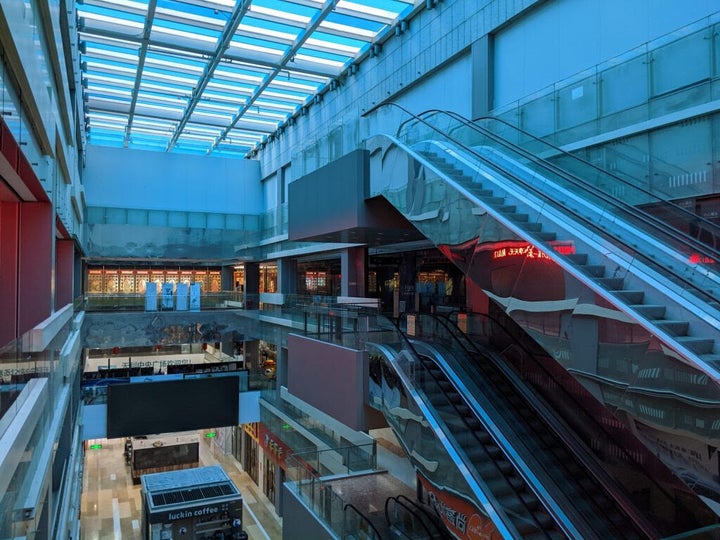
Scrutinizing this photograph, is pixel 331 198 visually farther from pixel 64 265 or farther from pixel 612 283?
pixel 64 265

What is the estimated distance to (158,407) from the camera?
1841 centimetres

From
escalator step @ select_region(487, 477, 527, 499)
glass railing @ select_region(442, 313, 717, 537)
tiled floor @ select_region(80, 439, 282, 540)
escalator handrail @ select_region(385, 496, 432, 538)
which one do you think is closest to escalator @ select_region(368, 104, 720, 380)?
glass railing @ select_region(442, 313, 717, 537)

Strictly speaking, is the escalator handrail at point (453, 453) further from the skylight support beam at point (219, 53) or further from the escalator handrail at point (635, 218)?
the skylight support beam at point (219, 53)

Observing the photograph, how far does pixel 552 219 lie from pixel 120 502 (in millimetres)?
17761

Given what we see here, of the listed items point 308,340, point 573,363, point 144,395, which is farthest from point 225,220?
point 573,363

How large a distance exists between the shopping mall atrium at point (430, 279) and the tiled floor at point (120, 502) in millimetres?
167

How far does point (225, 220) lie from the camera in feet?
96.3

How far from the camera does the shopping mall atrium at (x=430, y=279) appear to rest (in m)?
5.17

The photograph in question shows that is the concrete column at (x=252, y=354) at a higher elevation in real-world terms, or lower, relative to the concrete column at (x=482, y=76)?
lower

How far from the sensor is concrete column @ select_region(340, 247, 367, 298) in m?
16.8

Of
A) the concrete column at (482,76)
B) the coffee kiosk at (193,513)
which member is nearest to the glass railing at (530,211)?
the concrete column at (482,76)

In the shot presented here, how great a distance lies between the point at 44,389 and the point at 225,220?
24.8 metres

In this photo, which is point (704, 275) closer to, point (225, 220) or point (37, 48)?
point (37, 48)

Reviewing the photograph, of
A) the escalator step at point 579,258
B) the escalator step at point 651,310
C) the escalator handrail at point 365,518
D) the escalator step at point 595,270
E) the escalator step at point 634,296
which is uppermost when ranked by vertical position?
the escalator step at point 579,258
